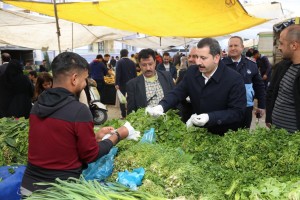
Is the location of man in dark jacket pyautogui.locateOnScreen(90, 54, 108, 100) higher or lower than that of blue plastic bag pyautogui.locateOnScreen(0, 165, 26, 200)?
higher

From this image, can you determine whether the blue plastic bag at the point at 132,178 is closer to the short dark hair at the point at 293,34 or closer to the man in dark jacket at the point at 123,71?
the short dark hair at the point at 293,34

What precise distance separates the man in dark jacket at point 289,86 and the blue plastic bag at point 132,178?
206cm

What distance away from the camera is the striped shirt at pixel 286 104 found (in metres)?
3.80

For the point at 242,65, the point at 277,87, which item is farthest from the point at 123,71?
the point at 277,87

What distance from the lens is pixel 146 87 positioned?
4852 mm

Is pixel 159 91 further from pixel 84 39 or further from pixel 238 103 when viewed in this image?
pixel 84 39

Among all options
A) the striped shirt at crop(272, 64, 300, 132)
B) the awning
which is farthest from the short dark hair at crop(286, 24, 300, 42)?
the awning

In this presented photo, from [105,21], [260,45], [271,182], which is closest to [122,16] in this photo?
[105,21]

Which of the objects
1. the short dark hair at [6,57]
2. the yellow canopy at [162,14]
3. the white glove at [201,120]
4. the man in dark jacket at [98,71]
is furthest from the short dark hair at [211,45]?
the man in dark jacket at [98,71]

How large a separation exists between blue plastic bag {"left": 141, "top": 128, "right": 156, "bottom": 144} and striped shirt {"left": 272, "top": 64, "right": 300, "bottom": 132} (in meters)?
1.62

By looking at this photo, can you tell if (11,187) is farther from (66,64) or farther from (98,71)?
(98,71)

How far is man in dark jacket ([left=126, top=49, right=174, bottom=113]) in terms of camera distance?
4773 mm

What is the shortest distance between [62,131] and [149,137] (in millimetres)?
1319

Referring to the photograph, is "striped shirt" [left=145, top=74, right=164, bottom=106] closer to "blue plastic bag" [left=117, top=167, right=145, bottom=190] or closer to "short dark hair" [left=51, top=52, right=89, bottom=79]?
"blue plastic bag" [left=117, top=167, right=145, bottom=190]
